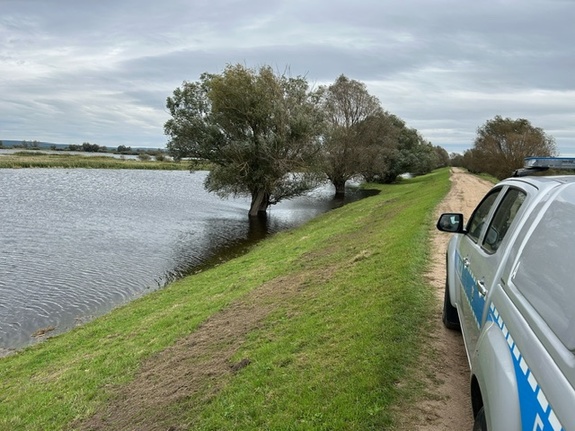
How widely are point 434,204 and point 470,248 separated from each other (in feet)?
55.5

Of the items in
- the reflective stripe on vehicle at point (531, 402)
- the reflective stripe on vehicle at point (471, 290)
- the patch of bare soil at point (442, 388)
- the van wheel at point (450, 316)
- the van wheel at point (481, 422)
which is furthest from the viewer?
the van wheel at point (450, 316)

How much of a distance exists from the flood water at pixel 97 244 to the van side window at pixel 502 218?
10.9 m

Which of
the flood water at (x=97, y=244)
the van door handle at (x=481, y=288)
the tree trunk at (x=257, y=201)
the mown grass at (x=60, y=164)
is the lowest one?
the flood water at (x=97, y=244)

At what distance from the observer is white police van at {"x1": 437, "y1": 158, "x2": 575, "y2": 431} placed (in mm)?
1908

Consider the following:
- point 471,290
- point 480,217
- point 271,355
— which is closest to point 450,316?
point 480,217

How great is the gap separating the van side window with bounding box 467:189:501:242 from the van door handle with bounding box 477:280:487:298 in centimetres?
93

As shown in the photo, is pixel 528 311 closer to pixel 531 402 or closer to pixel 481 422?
pixel 531 402

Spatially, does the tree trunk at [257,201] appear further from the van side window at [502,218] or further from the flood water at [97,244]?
the van side window at [502,218]

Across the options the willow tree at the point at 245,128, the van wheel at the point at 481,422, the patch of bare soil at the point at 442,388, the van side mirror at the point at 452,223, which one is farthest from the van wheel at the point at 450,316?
the willow tree at the point at 245,128

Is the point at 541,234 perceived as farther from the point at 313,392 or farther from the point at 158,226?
the point at 158,226

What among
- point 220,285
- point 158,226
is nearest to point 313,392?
point 220,285

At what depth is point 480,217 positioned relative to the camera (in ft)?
15.5

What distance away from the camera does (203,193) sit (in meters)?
45.9

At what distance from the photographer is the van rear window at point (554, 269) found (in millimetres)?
2037
